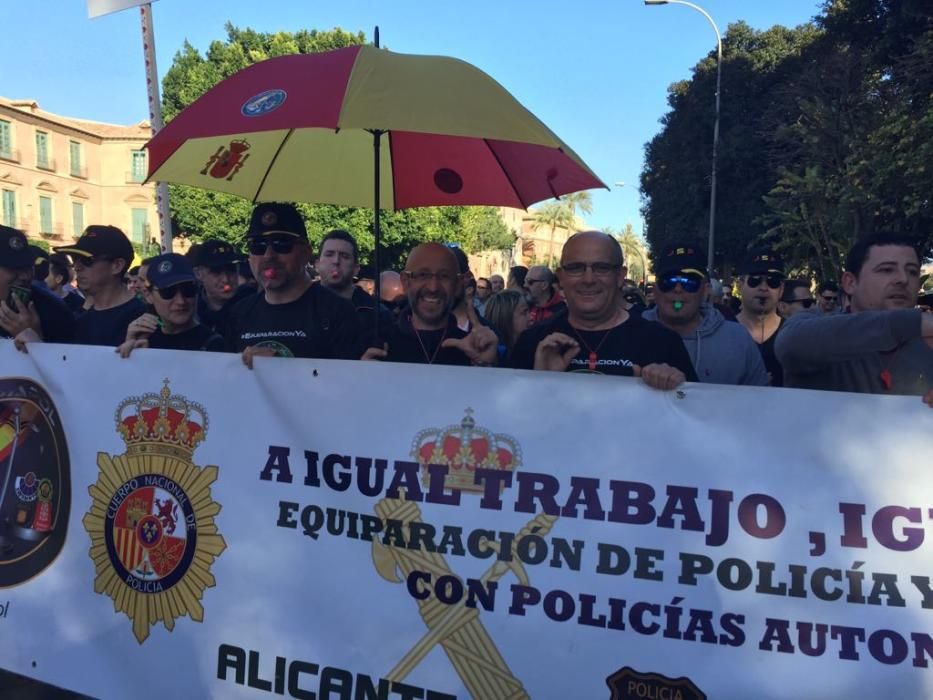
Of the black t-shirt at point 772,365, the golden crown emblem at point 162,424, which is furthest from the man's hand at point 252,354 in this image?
the black t-shirt at point 772,365

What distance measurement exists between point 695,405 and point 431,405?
816mm

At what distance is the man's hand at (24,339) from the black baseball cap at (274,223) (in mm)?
927

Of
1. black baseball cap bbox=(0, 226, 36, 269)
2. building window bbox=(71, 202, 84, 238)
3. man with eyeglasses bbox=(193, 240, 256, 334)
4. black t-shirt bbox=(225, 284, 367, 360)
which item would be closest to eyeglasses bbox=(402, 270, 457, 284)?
black t-shirt bbox=(225, 284, 367, 360)

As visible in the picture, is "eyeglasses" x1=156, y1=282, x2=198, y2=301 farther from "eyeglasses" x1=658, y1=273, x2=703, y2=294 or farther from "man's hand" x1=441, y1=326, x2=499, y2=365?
"eyeglasses" x1=658, y1=273, x2=703, y2=294

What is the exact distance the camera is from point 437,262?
325 cm

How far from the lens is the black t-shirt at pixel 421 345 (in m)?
3.19

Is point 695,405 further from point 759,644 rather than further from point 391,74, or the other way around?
point 391,74

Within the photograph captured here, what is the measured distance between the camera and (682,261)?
3.39 meters

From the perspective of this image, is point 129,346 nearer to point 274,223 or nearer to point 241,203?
point 274,223

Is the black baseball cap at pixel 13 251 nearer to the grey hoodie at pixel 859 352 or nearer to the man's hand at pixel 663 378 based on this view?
the man's hand at pixel 663 378

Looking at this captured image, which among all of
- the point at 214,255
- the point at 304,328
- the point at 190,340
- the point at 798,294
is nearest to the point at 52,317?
the point at 190,340

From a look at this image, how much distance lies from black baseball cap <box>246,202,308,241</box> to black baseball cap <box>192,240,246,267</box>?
5.63ft

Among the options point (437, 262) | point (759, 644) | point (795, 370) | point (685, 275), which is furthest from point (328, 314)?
point (759, 644)

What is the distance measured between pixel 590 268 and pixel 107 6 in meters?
3.72
